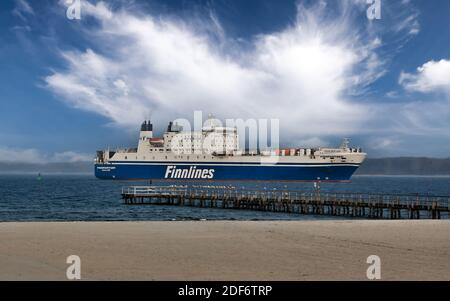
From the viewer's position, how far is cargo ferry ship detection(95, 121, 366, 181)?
93312 mm

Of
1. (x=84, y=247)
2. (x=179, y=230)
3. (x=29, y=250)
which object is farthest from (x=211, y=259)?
(x=179, y=230)

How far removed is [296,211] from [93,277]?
1292 inches

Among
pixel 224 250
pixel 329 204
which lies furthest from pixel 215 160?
pixel 224 250

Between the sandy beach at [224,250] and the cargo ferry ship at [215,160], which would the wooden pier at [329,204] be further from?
the cargo ferry ship at [215,160]

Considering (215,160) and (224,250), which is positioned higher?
(215,160)

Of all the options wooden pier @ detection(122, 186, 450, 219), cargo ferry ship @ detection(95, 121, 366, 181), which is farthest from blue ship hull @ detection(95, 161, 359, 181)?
wooden pier @ detection(122, 186, 450, 219)

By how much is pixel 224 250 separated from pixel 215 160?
83023 mm

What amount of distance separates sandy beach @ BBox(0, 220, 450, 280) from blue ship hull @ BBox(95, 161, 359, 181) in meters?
70.4

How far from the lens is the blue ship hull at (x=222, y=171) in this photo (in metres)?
93.2

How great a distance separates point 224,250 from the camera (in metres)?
15.2

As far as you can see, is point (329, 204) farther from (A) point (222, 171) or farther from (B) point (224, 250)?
(A) point (222, 171)

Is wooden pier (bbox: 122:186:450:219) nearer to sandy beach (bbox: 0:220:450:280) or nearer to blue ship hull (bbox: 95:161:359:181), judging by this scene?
sandy beach (bbox: 0:220:450:280)

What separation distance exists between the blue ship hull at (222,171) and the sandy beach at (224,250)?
7036cm

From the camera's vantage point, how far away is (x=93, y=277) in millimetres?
11008
